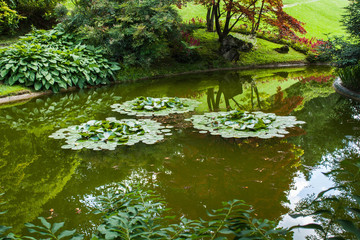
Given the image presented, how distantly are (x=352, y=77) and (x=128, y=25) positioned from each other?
332 inches

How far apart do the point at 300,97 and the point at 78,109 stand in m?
6.58

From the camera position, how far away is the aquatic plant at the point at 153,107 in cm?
728

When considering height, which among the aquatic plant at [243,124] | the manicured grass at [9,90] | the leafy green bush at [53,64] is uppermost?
the leafy green bush at [53,64]

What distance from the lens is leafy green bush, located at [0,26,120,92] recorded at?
373 inches

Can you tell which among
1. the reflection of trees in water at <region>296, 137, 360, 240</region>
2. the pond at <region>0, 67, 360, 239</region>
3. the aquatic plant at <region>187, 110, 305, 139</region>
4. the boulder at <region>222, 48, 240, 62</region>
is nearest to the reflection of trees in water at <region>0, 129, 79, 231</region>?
the pond at <region>0, 67, 360, 239</region>

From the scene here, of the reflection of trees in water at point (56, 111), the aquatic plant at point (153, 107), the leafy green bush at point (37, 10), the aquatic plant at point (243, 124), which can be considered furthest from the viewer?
the leafy green bush at point (37, 10)

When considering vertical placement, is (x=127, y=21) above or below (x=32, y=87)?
above

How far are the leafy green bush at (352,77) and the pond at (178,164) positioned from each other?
112 centimetres

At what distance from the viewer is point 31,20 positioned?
51.0ft

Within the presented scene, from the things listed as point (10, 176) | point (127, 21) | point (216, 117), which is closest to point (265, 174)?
point (216, 117)

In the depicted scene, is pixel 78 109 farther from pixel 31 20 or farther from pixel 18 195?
pixel 31 20

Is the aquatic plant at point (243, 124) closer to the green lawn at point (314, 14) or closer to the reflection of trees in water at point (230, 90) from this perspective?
the reflection of trees in water at point (230, 90)

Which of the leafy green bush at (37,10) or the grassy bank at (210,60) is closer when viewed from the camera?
the grassy bank at (210,60)

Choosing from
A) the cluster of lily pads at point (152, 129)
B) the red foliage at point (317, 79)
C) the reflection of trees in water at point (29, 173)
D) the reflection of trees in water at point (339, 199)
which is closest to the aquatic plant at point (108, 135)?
the cluster of lily pads at point (152, 129)
